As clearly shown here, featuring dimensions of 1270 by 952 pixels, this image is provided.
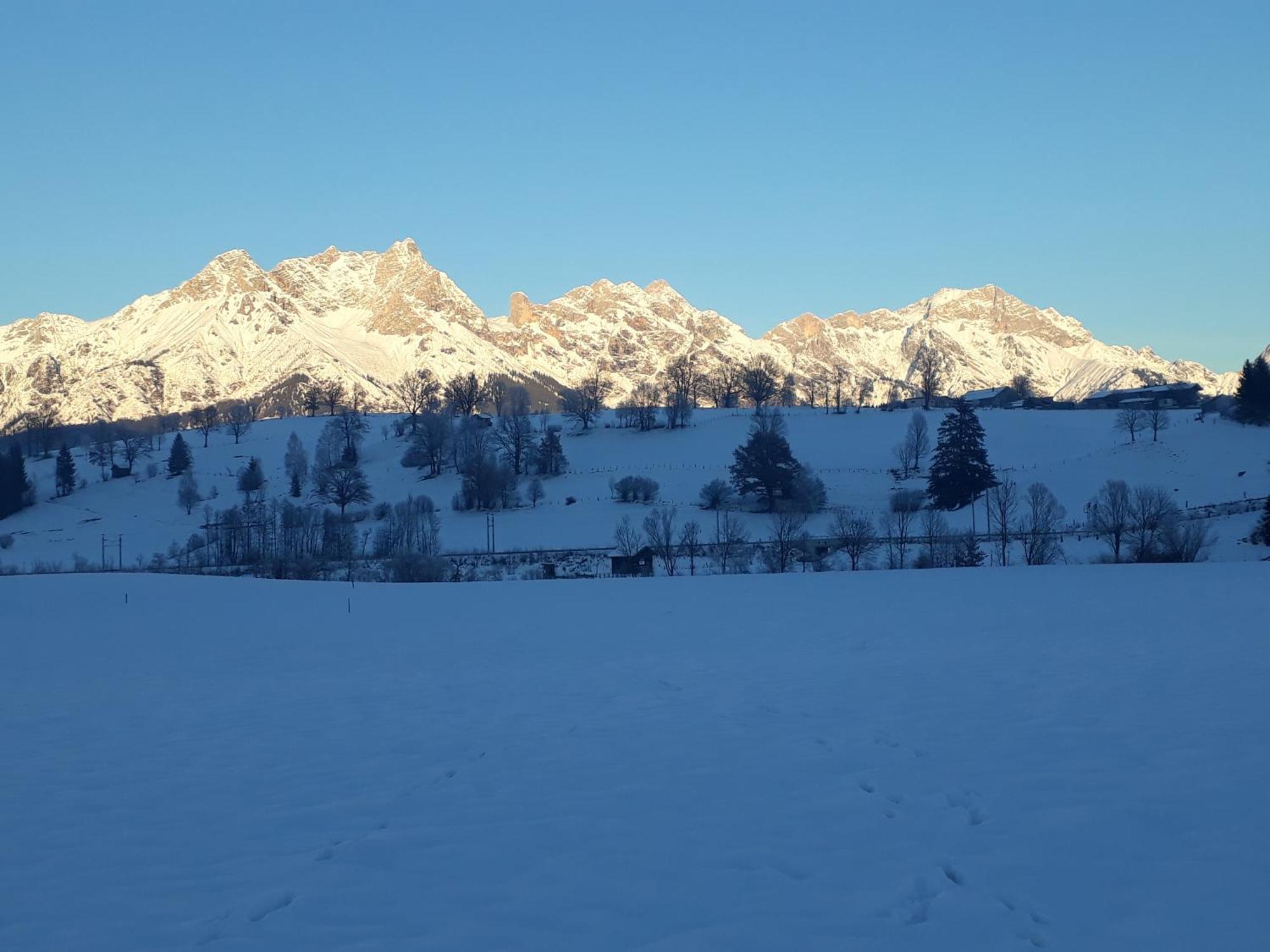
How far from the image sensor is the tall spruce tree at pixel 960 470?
77375 mm

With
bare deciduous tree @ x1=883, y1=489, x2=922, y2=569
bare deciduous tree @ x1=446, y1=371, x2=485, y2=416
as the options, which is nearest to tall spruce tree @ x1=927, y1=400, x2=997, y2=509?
bare deciduous tree @ x1=883, y1=489, x2=922, y2=569

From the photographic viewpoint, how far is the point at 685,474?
94750 mm

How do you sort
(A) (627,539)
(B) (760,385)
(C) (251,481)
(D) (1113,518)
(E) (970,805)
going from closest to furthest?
(E) (970,805) → (D) (1113,518) → (A) (627,539) → (C) (251,481) → (B) (760,385)

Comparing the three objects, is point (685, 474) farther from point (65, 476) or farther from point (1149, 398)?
point (1149, 398)

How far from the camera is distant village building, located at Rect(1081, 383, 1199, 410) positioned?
136 meters

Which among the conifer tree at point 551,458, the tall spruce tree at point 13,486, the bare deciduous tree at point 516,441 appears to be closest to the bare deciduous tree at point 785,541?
the conifer tree at point 551,458

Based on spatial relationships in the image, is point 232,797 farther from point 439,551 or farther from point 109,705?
point 439,551

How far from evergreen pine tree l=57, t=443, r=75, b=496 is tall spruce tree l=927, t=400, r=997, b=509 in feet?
324

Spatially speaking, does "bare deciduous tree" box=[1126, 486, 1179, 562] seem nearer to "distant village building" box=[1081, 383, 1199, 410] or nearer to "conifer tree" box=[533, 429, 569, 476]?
"conifer tree" box=[533, 429, 569, 476]

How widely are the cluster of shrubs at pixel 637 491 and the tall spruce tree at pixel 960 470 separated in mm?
23438

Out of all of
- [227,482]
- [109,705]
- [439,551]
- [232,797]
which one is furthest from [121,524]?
[232,797]

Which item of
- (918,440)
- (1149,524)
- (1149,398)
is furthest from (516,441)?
(1149,398)

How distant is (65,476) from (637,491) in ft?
250

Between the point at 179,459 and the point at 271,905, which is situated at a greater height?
the point at 179,459
